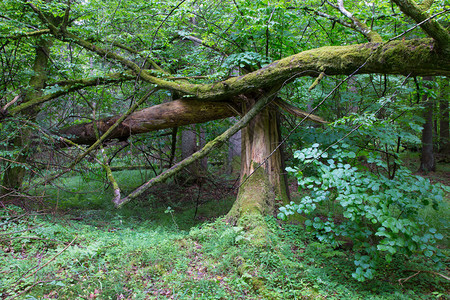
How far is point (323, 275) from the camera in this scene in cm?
329

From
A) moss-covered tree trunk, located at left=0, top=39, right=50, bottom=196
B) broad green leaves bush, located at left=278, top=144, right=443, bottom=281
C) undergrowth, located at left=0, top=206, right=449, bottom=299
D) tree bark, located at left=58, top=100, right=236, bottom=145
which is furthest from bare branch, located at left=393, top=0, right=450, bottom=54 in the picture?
moss-covered tree trunk, located at left=0, top=39, right=50, bottom=196

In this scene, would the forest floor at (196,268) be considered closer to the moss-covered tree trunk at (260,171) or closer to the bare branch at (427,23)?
the moss-covered tree trunk at (260,171)

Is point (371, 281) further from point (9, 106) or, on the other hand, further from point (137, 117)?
point (9, 106)

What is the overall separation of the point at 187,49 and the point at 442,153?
12.3m

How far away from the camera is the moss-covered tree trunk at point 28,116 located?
5.74 metres

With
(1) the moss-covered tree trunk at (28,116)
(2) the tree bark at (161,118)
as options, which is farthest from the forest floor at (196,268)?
(2) the tree bark at (161,118)

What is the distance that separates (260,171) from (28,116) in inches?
195

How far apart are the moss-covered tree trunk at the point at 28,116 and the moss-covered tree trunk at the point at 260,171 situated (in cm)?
441

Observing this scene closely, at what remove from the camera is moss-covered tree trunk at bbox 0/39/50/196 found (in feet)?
18.8

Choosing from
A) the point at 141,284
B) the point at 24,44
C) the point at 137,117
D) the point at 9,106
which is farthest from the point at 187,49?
the point at 141,284

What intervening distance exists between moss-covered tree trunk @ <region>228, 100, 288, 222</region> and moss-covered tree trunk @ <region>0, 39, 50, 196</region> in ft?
14.5

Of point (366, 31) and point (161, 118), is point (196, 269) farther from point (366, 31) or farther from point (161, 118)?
point (366, 31)

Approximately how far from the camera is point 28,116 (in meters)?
5.76

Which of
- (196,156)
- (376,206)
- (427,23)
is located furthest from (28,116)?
(427,23)
